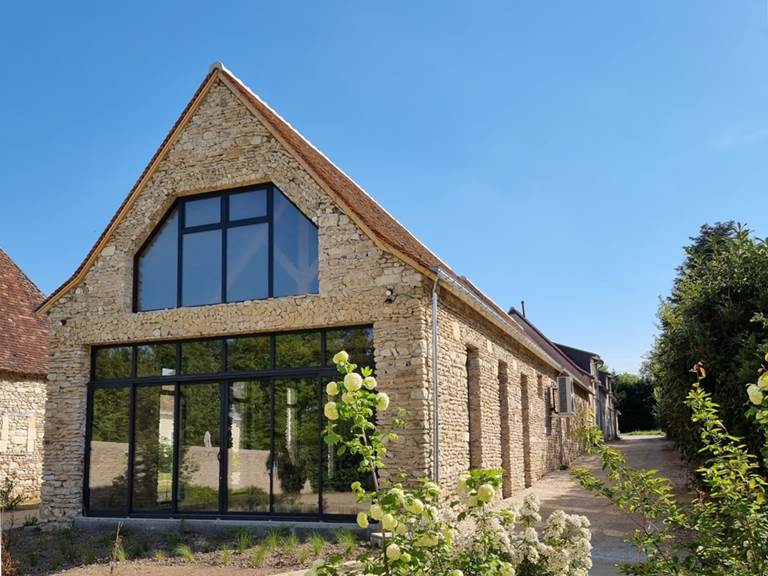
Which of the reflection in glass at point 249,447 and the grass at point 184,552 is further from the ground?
the reflection in glass at point 249,447

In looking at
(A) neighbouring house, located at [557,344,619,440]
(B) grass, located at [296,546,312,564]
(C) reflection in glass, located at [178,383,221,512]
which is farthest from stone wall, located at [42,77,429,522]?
(A) neighbouring house, located at [557,344,619,440]

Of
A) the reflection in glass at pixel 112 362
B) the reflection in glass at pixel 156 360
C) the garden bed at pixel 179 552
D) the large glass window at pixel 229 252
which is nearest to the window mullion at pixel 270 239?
the large glass window at pixel 229 252

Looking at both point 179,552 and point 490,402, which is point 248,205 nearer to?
point 179,552

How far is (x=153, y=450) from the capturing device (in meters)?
11.9

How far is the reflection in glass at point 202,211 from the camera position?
1220 cm

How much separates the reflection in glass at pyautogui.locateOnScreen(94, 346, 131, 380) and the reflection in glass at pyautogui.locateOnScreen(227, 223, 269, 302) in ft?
7.71

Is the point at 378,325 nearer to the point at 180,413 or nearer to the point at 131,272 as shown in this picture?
the point at 180,413

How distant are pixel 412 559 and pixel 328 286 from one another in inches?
288

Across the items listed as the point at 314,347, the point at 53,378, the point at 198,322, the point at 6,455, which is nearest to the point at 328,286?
the point at 314,347

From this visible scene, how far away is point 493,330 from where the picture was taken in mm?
14047

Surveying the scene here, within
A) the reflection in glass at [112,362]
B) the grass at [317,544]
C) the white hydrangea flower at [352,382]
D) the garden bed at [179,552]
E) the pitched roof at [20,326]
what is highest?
the pitched roof at [20,326]

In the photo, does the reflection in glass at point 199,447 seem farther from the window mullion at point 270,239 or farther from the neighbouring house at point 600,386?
the neighbouring house at point 600,386

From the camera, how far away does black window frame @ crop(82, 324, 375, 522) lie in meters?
10.7

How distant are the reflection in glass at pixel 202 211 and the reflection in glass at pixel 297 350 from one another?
8.37 feet
